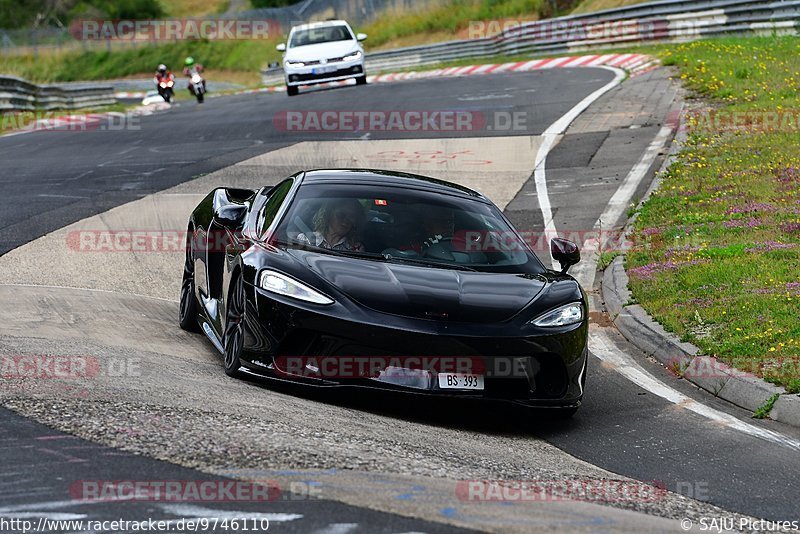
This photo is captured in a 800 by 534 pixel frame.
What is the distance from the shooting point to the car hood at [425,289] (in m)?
7.03

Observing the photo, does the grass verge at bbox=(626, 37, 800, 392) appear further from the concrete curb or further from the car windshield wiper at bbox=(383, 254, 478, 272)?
the car windshield wiper at bbox=(383, 254, 478, 272)

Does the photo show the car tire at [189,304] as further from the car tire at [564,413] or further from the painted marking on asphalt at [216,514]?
the painted marking on asphalt at [216,514]

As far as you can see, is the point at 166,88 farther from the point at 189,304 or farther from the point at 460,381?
the point at 460,381

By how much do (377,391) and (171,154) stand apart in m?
14.2

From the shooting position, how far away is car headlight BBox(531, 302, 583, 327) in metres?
7.32

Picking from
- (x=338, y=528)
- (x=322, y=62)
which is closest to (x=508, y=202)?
(x=338, y=528)

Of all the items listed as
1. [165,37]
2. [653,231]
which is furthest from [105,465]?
[165,37]

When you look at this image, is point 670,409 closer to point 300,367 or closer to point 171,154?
point 300,367

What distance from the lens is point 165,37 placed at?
81.1 metres

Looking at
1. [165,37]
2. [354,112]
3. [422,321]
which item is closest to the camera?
[422,321]

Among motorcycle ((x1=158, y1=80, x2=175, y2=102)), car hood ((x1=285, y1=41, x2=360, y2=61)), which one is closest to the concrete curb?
car hood ((x1=285, y1=41, x2=360, y2=61))

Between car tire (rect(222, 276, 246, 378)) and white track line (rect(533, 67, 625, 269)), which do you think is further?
white track line (rect(533, 67, 625, 269))

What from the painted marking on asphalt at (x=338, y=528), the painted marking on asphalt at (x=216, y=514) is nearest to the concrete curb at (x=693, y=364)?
the painted marking on asphalt at (x=338, y=528)

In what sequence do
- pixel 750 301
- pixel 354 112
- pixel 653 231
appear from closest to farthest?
pixel 750 301 → pixel 653 231 → pixel 354 112
